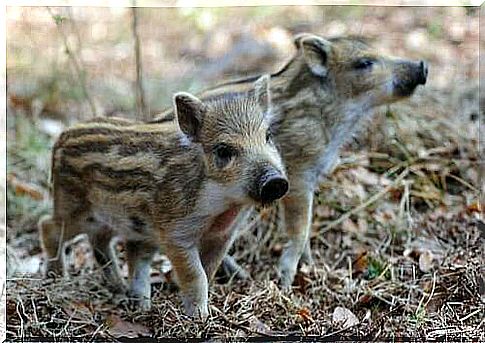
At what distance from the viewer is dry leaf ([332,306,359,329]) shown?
10.0 feet

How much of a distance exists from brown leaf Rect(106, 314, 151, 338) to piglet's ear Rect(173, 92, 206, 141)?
0.62m

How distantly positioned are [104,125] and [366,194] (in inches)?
52.0

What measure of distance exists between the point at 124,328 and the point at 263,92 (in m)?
0.86

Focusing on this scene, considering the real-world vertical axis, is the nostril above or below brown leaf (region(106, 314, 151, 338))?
above

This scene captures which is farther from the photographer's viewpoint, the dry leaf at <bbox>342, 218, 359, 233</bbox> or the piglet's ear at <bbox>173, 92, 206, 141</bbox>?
the dry leaf at <bbox>342, 218, 359, 233</bbox>

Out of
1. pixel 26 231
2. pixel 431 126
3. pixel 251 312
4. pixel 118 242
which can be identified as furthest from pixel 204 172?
pixel 431 126

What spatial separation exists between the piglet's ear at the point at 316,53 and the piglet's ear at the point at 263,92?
1.87 ft

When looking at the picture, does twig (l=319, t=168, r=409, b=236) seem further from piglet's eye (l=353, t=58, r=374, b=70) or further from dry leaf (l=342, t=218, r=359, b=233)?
piglet's eye (l=353, t=58, r=374, b=70)

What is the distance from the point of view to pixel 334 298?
3480 millimetres

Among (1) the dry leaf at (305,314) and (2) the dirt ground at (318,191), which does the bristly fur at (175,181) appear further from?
(1) the dry leaf at (305,314)

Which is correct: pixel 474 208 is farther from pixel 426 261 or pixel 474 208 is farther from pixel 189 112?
pixel 189 112

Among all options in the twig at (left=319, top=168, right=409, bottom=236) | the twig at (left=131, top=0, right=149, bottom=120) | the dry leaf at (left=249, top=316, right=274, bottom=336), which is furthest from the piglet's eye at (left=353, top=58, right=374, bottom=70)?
the dry leaf at (left=249, top=316, right=274, bottom=336)

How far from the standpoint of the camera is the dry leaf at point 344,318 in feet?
10.0

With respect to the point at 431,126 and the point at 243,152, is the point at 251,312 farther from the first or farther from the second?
the point at 431,126
